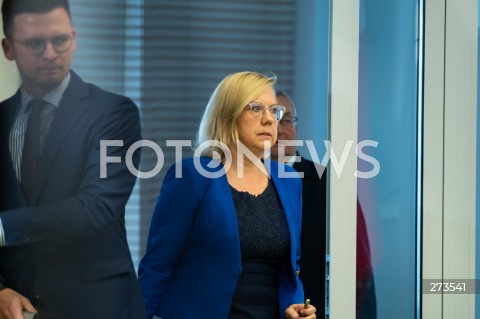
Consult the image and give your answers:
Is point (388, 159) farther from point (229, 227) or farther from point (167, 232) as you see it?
point (167, 232)

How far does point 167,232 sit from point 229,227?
8.7 inches

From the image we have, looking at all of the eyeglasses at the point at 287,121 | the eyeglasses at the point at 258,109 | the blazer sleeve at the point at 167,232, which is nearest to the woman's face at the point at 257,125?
the eyeglasses at the point at 258,109

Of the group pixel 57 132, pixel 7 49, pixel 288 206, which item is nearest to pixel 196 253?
pixel 288 206

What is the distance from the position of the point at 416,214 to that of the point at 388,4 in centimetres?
92


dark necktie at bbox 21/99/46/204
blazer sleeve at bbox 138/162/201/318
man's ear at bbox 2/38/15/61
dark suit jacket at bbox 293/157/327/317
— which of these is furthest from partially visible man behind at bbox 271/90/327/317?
man's ear at bbox 2/38/15/61

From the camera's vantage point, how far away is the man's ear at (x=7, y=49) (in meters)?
3.26

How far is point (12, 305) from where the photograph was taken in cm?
326

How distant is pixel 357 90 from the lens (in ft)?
12.9

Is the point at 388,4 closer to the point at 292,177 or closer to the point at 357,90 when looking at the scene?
the point at 357,90

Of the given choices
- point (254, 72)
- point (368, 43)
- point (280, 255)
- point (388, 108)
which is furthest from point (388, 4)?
point (280, 255)

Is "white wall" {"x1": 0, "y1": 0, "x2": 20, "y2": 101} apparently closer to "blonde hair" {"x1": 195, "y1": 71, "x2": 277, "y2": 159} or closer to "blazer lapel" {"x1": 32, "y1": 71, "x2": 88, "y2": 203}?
"blazer lapel" {"x1": 32, "y1": 71, "x2": 88, "y2": 203}

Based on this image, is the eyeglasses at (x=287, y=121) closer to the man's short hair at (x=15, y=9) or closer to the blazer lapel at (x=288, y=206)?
the blazer lapel at (x=288, y=206)

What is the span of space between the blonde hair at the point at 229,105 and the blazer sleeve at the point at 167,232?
16cm

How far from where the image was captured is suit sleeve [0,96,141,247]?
10.8 ft
